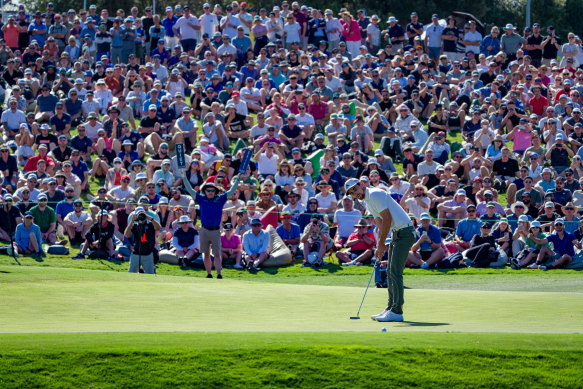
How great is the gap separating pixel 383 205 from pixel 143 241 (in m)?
8.61

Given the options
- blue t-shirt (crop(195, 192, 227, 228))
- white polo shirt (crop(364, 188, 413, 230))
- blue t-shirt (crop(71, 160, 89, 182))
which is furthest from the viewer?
blue t-shirt (crop(71, 160, 89, 182))

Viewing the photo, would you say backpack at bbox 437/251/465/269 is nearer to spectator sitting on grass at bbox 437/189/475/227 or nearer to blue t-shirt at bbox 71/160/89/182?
spectator sitting on grass at bbox 437/189/475/227

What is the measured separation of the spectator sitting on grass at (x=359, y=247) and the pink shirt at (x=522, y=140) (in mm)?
8104

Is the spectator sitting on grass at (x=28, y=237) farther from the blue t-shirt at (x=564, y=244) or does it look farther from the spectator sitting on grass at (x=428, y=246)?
the blue t-shirt at (x=564, y=244)

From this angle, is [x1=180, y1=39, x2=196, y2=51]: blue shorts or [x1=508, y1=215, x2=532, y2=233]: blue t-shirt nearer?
[x1=508, y1=215, x2=532, y2=233]: blue t-shirt

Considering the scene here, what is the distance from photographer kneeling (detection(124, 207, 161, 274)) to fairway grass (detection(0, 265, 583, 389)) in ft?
19.5

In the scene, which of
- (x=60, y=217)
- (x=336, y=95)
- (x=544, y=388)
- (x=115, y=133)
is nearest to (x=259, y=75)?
(x=336, y=95)

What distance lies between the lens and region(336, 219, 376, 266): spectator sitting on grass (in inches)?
846

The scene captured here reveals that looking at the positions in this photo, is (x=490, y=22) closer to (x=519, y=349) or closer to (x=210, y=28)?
(x=210, y=28)

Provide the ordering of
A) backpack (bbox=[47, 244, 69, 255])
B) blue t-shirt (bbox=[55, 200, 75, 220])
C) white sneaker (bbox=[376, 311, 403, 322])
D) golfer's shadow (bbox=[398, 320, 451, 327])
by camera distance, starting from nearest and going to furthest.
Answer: golfer's shadow (bbox=[398, 320, 451, 327]) < white sneaker (bbox=[376, 311, 403, 322]) < backpack (bbox=[47, 244, 69, 255]) < blue t-shirt (bbox=[55, 200, 75, 220])

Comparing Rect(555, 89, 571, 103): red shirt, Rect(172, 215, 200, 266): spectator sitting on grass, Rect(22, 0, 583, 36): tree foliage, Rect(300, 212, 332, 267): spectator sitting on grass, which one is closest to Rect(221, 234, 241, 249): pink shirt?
Rect(172, 215, 200, 266): spectator sitting on grass

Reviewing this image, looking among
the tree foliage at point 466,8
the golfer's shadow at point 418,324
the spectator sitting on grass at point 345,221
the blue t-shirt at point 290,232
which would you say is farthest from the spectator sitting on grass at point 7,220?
the tree foliage at point 466,8

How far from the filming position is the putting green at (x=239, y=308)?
10.4m

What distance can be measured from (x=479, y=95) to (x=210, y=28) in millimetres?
10879
